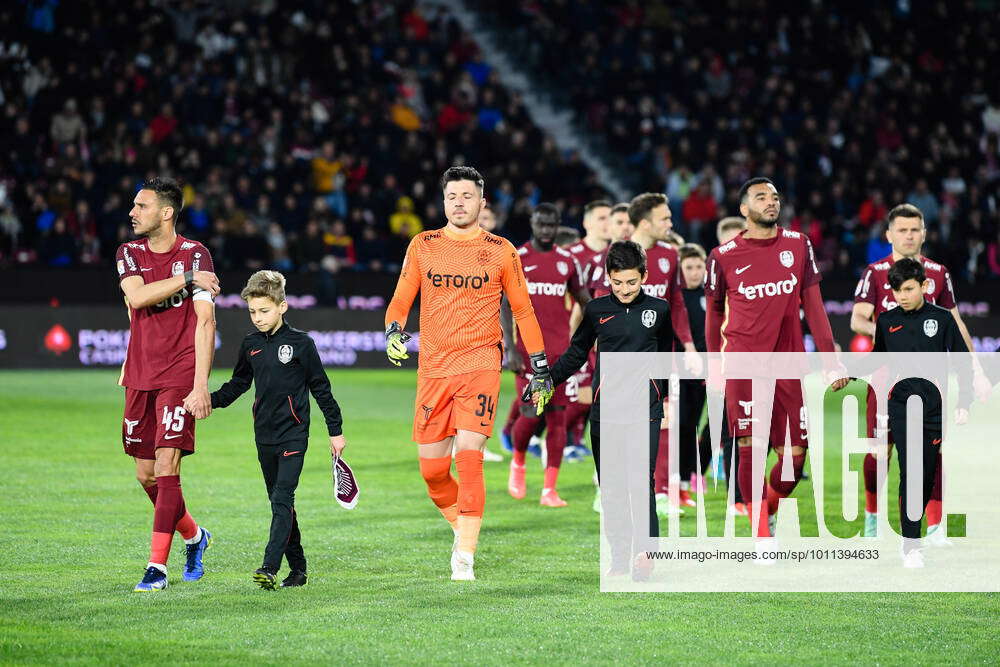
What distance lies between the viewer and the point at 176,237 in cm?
841

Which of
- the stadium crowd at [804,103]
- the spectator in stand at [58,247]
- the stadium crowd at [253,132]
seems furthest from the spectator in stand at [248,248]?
the stadium crowd at [804,103]

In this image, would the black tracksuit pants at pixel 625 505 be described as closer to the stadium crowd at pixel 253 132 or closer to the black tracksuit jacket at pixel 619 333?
the black tracksuit jacket at pixel 619 333

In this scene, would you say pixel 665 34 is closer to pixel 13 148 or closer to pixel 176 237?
pixel 13 148

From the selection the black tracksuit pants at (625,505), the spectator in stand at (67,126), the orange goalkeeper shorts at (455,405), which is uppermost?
the spectator in stand at (67,126)

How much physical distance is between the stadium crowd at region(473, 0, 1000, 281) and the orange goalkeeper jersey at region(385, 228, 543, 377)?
1893 centimetres

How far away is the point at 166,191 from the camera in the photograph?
8.26m

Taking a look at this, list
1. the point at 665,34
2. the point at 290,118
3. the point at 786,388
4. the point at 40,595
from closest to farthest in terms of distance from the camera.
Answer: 1. the point at 40,595
2. the point at 786,388
3. the point at 290,118
4. the point at 665,34

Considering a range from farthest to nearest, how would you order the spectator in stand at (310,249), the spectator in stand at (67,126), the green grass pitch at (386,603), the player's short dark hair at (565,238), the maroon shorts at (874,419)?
the spectator in stand at (310,249) < the spectator in stand at (67,126) < the player's short dark hair at (565,238) < the maroon shorts at (874,419) < the green grass pitch at (386,603)

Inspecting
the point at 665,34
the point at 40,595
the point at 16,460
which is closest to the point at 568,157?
the point at 665,34

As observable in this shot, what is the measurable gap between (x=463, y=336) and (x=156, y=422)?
1.78 meters

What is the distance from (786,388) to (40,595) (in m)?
4.60

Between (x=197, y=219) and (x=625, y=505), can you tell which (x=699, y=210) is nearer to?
(x=197, y=219)

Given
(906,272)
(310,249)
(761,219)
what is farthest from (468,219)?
(310,249)

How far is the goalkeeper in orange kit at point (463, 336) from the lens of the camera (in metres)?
8.35
